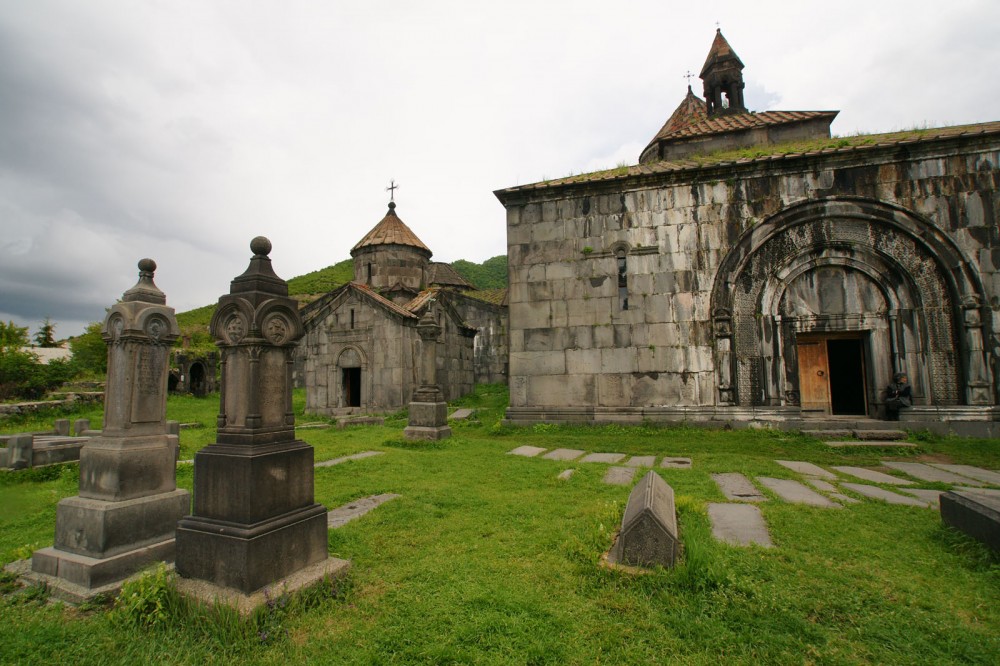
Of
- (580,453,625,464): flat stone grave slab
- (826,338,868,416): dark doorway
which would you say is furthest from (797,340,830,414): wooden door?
(580,453,625,464): flat stone grave slab

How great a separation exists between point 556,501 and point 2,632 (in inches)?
165

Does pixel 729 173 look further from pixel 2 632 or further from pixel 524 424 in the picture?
pixel 2 632

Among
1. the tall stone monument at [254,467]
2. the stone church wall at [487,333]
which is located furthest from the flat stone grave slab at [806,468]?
the stone church wall at [487,333]

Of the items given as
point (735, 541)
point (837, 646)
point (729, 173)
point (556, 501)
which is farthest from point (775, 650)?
point (729, 173)

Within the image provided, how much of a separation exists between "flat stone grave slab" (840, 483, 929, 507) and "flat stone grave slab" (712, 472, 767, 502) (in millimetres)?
1123

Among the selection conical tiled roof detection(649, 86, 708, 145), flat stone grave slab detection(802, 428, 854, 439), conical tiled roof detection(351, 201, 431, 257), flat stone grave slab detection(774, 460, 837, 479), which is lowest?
flat stone grave slab detection(774, 460, 837, 479)

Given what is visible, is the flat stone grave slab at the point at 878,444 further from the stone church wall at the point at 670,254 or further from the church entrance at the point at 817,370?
the church entrance at the point at 817,370

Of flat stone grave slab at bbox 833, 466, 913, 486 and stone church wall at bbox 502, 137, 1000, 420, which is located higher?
stone church wall at bbox 502, 137, 1000, 420

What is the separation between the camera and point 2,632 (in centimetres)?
259

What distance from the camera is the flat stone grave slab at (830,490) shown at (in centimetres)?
486

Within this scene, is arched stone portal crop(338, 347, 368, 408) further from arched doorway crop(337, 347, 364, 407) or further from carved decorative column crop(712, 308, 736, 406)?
carved decorative column crop(712, 308, 736, 406)

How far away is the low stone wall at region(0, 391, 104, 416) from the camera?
1263 centimetres

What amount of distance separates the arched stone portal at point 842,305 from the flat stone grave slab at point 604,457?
3.55 metres

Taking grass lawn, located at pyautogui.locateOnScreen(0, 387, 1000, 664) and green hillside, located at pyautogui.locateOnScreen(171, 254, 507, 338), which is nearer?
grass lawn, located at pyautogui.locateOnScreen(0, 387, 1000, 664)
